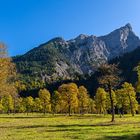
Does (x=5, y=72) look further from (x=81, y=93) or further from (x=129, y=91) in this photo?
(x=81, y=93)

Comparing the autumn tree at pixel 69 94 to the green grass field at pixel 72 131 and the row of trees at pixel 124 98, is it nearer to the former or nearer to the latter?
the row of trees at pixel 124 98

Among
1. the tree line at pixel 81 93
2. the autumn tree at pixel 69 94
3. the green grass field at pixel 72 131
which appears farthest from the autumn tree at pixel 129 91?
the green grass field at pixel 72 131

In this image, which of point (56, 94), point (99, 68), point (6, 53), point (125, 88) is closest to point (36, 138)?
point (6, 53)

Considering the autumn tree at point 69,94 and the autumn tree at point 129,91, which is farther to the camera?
the autumn tree at point 69,94

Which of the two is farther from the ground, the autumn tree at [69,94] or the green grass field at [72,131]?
the autumn tree at [69,94]

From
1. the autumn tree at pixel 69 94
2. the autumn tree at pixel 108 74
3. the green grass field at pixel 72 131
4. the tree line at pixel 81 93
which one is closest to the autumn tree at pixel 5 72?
the tree line at pixel 81 93

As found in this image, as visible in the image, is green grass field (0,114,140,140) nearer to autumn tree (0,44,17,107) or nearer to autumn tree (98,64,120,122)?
autumn tree (0,44,17,107)

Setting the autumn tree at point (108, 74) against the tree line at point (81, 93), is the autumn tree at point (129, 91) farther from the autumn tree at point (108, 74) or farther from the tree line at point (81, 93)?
the autumn tree at point (108, 74)

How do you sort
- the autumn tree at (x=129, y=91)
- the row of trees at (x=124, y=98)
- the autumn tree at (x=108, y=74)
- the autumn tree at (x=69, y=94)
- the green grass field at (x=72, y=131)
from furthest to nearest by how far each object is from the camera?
the autumn tree at (x=69, y=94) < the row of trees at (x=124, y=98) < the autumn tree at (x=129, y=91) < the autumn tree at (x=108, y=74) < the green grass field at (x=72, y=131)

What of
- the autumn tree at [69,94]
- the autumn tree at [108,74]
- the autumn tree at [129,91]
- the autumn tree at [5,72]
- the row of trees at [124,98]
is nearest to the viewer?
the autumn tree at [5,72]

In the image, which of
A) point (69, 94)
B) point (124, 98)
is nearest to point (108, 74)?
point (124, 98)

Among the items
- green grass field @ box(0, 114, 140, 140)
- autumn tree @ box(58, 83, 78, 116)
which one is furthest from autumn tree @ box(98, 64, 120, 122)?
autumn tree @ box(58, 83, 78, 116)

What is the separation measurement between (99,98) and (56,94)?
80.2 feet

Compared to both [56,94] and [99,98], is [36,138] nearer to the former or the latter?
[99,98]
